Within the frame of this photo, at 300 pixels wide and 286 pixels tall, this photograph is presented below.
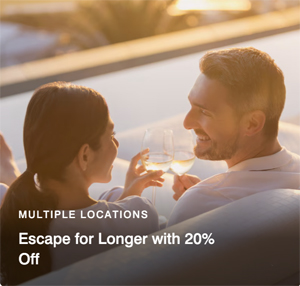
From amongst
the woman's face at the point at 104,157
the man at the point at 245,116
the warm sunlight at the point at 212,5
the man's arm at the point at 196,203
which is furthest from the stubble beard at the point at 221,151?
the warm sunlight at the point at 212,5

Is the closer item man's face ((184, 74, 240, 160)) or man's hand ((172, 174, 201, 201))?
man's face ((184, 74, 240, 160))

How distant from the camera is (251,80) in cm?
136

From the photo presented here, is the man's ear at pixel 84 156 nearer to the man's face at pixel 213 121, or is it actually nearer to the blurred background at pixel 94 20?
the man's face at pixel 213 121

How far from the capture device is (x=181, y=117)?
2.74 metres

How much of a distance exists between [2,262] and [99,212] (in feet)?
0.93

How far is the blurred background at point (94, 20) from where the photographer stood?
720 centimetres

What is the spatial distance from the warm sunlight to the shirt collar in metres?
7.58

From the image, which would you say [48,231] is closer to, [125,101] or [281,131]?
[281,131]

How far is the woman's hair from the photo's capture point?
1.14 m

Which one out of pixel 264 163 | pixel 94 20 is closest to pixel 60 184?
pixel 264 163

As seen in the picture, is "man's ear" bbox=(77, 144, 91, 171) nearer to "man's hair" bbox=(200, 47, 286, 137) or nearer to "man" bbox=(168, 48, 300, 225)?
"man" bbox=(168, 48, 300, 225)

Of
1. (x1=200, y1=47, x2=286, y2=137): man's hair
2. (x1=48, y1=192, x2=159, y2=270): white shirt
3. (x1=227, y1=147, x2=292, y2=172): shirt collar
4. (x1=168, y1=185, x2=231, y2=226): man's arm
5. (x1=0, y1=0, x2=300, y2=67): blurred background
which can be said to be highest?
(x1=0, y1=0, x2=300, y2=67): blurred background

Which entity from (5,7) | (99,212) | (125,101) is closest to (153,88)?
(125,101)

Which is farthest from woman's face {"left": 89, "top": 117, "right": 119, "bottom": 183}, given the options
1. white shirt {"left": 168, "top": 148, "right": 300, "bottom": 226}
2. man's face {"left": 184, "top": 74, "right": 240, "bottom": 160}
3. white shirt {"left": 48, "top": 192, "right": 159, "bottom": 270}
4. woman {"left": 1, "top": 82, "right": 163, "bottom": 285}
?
man's face {"left": 184, "top": 74, "right": 240, "bottom": 160}
